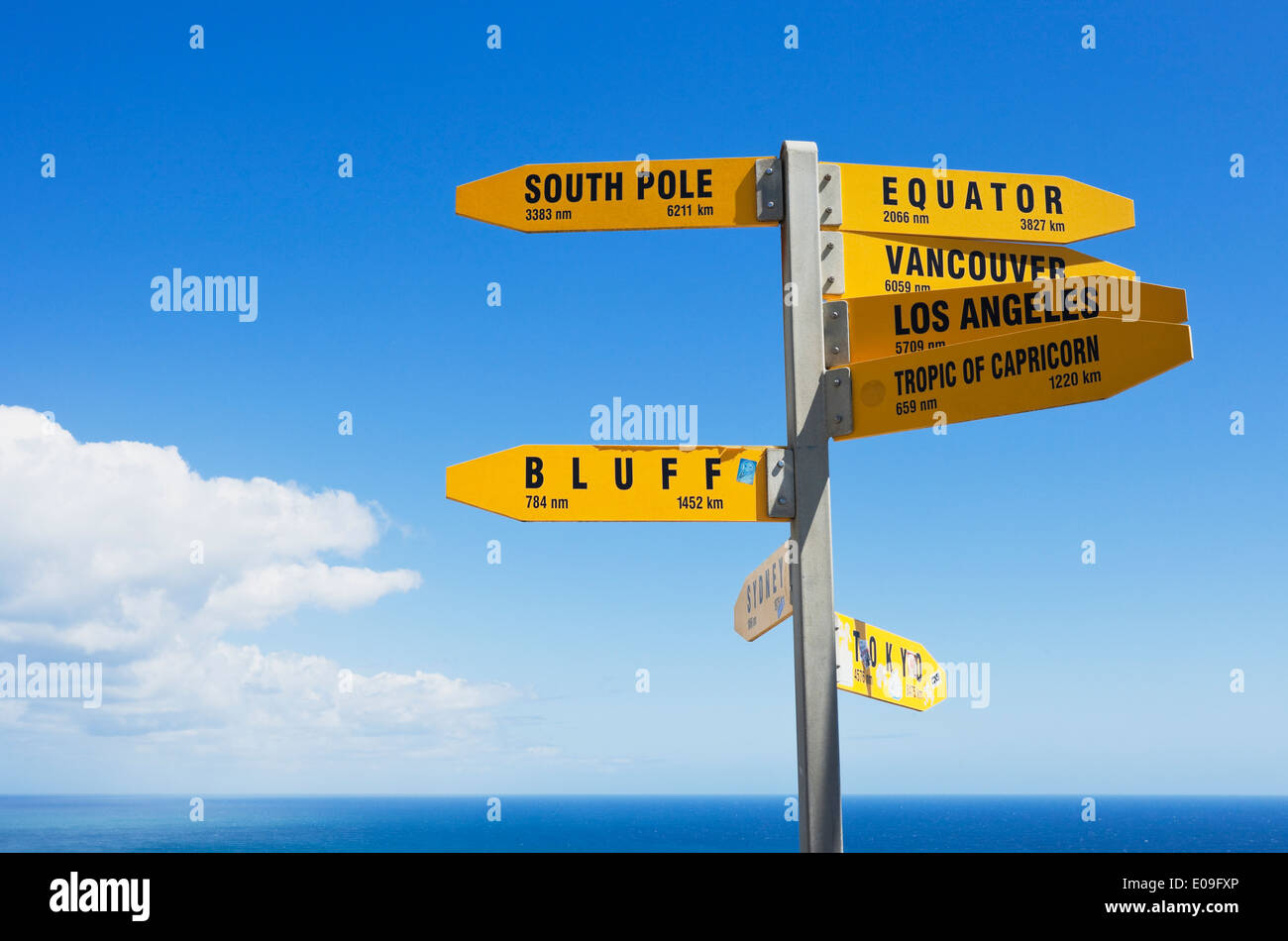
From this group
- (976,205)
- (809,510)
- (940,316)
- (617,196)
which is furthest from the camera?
(976,205)

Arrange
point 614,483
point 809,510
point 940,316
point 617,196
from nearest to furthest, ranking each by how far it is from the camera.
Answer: point 809,510
point 614,483
point 940,316
point 617,196

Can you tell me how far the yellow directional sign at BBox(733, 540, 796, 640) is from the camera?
4.00 metres

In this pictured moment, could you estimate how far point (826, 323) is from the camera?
13.4ft

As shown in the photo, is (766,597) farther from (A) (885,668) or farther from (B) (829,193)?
(B) (829,193)

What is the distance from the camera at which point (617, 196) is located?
4336 millimetres

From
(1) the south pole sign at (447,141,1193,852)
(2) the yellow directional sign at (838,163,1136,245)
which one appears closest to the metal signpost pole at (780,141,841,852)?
(1) the south pole sign at (447,141,1193,852)

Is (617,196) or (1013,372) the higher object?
(617,196)

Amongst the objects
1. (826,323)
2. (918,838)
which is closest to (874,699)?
(826,323)

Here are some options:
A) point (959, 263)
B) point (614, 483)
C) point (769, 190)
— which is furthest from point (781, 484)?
point (959, 263)

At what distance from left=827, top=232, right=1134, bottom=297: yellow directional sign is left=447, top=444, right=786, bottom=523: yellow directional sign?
1037 mm

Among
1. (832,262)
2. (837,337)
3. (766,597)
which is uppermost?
(832,262)

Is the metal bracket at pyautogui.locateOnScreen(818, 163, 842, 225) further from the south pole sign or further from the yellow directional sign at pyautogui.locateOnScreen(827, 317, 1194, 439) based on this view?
the yellow directional sign at pyautogui.locateOnScreen(827, 317, 1194, 439)

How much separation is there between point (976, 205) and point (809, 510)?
1654 mm
